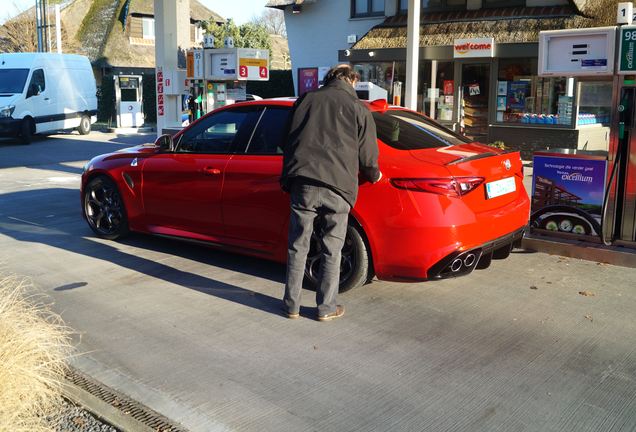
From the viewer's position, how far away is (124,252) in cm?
725

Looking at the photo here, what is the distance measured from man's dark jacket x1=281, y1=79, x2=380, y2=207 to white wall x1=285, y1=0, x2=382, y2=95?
57.0 ft

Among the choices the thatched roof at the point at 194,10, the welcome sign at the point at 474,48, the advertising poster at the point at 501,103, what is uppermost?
the thatched roof at the point at 194,10

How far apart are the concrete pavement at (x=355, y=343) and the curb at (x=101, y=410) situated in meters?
0.20

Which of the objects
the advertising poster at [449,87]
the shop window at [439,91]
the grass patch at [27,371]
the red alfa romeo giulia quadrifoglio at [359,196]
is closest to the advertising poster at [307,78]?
the shop window at [439,91]

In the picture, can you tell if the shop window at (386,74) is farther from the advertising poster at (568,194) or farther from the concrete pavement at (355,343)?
the concrete pavement at (355,343)

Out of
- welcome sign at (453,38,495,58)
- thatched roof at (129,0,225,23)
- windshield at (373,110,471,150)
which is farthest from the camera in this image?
thatched roof at (129,0,225,23)

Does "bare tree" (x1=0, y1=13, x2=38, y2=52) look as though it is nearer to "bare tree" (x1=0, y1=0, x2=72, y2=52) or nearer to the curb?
"bare tree" (x1=0, y1=0, x2=72, y2=52)

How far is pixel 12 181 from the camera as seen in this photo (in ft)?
41.7

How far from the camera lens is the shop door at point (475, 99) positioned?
1811 centimetres

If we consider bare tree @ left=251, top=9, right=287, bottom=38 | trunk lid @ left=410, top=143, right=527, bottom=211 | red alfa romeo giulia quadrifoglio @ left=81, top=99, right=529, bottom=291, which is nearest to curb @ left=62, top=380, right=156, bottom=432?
red alfa romeo giulia quadrifoglio @ left=81, top=99, right=529, bottom=291

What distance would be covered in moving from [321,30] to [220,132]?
17430mm

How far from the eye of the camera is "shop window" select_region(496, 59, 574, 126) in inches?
640

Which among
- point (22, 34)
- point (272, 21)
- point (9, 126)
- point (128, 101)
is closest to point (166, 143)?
point (9, 126)

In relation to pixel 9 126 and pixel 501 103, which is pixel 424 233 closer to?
pixel 501 103
